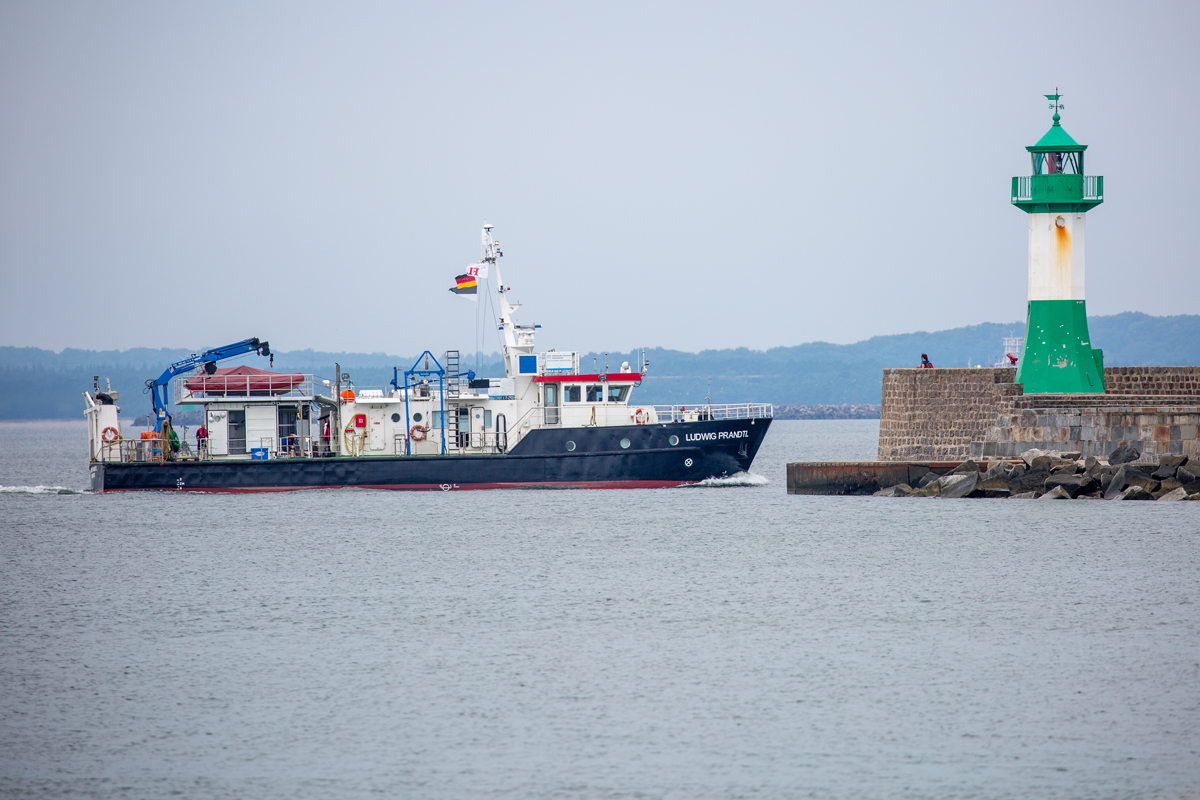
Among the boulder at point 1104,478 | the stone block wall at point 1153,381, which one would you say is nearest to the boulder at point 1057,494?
the boulder at point 1104,478

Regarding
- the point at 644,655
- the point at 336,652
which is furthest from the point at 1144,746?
the point at 336,652

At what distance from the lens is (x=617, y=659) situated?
14.9 m

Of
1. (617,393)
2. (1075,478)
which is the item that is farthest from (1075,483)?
(617,393)

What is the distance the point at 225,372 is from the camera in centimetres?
3206

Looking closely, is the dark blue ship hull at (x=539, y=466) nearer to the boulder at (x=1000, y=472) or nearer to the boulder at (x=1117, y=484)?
the boulder at (x=1000, y=472)

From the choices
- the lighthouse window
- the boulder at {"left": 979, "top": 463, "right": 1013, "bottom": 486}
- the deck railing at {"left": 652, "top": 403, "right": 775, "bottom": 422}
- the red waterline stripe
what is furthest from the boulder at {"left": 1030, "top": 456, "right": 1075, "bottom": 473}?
the lighthouse window

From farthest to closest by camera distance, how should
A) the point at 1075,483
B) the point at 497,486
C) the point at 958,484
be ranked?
the point at 497,486 < the point at 958,484 < the point at 1075,483

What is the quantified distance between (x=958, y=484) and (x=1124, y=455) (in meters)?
3.45

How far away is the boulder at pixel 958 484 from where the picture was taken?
92.1 feet

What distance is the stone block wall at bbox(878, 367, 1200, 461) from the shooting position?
26.8 metres

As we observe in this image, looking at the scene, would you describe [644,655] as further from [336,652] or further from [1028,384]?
[1028,384]

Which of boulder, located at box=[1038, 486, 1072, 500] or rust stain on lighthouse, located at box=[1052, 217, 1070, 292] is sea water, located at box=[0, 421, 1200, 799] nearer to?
boulder, located at box=[1038, 486, 1072, 500]

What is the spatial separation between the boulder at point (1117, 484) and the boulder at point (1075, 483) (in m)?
0.26

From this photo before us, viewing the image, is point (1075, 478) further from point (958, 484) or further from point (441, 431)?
point (441, 431)
